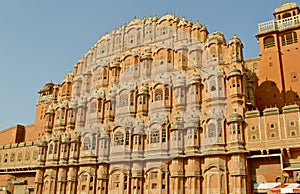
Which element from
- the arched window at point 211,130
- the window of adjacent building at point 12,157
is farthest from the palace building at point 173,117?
the window of adjacent building at point 12,157

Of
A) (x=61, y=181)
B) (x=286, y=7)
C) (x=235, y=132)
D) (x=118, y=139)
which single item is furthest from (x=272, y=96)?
(x=61, y=181)

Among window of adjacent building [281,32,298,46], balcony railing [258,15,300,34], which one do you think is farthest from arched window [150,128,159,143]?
window of adjacent building [281,32,298,46]

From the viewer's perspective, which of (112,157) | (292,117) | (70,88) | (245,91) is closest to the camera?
(292,117)

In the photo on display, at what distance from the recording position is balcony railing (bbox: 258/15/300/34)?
3710 cm

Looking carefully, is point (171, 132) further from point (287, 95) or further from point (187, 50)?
point (287, 95)

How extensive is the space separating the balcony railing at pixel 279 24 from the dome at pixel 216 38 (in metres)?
5.31

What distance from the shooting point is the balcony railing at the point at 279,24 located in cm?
3710

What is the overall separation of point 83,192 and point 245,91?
22.6 metres

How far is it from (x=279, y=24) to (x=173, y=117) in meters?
17.1

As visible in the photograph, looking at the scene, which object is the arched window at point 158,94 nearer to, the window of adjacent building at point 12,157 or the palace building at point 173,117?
the palace building at point 173,117

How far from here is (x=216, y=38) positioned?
3644cm

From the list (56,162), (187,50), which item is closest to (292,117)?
(187,50)

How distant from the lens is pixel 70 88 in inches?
1850

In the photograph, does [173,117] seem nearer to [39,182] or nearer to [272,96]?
[272,96]
